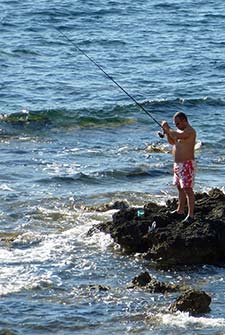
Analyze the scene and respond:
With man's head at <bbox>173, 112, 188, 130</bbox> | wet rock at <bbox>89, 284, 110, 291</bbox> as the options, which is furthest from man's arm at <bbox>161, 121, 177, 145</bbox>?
wet rock at <bbox>89, 284, 110, 291</bbox>

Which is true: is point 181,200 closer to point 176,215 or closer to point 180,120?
point 176,215

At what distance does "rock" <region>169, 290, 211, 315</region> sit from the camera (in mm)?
11914

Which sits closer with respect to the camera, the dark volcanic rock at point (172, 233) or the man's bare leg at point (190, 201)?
the dark volcanic rock at point (172, 233)

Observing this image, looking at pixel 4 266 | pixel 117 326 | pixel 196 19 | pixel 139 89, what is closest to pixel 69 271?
pixel 4 266

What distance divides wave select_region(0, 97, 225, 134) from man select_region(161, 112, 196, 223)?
8.13 meters

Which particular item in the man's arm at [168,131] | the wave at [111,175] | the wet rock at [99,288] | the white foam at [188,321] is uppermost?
the man's arm at [168,131]

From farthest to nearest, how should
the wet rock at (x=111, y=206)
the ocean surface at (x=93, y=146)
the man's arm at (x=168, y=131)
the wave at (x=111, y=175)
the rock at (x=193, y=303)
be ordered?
the wave at (x=111, y=175) → the wet rock at (x=111, y=206) → the man's arm at (x=168, y=131) → the ocean surface at (x=93, y=146) → the rock at (x=193, y=303)

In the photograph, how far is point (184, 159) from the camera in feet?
46.6

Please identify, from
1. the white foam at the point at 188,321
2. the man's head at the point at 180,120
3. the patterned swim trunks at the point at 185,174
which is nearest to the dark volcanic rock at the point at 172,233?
the patterned swim trunks at the point at 185,174

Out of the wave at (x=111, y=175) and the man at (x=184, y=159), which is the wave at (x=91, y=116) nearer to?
the wave at (x=111, y=175)

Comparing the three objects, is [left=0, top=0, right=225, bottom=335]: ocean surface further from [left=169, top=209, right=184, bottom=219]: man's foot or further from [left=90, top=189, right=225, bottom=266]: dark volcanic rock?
[left=169, top=209, right=184, bottom=219]: man's foot

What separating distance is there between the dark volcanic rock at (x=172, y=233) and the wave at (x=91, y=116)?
7863 millimetres

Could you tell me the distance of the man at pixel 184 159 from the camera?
1407cm

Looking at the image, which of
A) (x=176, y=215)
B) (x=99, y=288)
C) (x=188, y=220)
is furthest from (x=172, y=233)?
(x=99, y=288)
